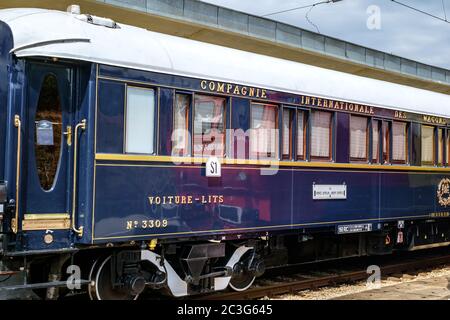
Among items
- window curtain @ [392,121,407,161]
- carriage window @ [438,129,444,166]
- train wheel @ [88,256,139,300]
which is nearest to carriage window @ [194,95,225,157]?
train wheel @ [88,256,139,300]

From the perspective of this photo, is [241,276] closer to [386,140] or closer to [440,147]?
[386,140]

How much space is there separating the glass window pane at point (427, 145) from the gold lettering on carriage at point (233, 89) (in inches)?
189

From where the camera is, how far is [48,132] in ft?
22.1

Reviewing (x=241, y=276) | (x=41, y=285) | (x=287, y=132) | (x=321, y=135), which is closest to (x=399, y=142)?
(x=321, y=135)

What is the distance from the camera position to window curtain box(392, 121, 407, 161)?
11273 mm

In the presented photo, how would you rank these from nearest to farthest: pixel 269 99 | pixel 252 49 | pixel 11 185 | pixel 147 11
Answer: pixel 11 185, pixel 269 99, pixel 147 11, pixel 252 49

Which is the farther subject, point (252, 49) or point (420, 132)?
point (252, 49)

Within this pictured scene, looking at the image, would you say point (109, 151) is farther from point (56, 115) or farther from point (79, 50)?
point (79, 50)

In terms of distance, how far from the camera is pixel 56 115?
6.85 m

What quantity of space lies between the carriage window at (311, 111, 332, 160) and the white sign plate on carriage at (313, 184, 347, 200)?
45 cm

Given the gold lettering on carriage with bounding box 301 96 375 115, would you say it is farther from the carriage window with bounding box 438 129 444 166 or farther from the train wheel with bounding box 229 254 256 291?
the carriage window with bounding box 438 129 444 166

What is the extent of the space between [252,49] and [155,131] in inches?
458

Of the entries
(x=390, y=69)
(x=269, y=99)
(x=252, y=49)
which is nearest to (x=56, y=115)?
(x=269, y=99)

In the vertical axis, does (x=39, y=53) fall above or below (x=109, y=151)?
above
